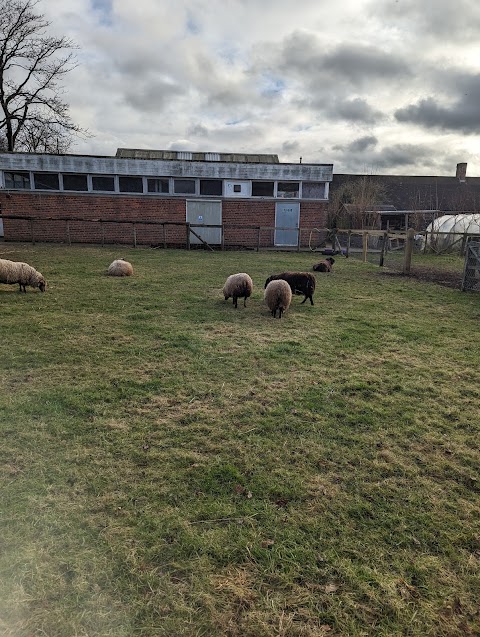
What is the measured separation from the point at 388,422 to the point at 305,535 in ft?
5.68

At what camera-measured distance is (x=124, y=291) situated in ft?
30.7

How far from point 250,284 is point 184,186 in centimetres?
1671

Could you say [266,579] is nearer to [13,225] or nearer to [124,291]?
[124,291]

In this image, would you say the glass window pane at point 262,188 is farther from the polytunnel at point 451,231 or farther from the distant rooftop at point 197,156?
the polytunnel at point 451,231

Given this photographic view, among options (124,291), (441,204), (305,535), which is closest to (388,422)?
(305,535)

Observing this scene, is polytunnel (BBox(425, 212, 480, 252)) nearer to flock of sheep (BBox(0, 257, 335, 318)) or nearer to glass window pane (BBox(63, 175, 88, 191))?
flock of sheep (BBox(0, 257, 335, 318))

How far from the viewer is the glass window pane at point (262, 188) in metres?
22.8

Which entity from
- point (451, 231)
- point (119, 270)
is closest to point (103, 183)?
point (119, 270)

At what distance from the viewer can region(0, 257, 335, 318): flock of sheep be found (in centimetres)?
742

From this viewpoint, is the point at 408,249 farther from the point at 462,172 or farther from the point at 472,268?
the point at 462,172

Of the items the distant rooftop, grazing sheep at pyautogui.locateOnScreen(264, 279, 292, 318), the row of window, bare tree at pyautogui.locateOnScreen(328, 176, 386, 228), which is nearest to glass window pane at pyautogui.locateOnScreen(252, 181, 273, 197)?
the row of window

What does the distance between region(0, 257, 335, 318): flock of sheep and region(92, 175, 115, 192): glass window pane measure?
49.2 ft

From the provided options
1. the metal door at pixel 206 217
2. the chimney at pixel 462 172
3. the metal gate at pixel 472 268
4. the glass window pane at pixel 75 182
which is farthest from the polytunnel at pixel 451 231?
the chimney at pixel 462 172

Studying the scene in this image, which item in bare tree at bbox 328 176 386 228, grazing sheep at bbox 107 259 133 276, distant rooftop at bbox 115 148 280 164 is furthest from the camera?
bare tree at bbox 328 176 386 228
